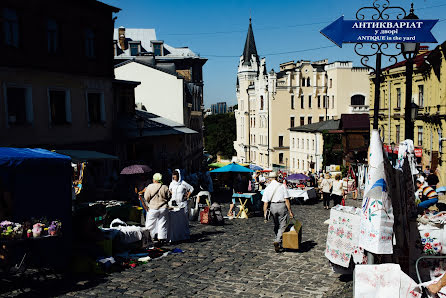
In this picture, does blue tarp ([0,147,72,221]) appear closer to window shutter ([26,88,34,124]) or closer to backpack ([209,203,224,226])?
backpack ([209,203,224,226])

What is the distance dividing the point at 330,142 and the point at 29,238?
52.5 m

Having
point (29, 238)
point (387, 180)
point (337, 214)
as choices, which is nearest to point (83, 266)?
point (29, 238)

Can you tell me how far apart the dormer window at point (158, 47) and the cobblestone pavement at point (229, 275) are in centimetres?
5648

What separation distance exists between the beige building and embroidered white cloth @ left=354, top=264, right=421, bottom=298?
68.9 meters

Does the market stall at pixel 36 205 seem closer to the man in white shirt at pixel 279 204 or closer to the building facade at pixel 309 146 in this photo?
the man in white shirt at pixel 279 204

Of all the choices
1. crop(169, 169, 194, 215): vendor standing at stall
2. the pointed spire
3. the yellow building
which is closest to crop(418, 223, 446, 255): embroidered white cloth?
crop(169, 169, 194, 215): vendor standing at stall

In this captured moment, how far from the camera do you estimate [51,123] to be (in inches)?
818

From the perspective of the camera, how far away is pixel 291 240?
10.8 meters

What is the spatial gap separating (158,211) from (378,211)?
6607 mm

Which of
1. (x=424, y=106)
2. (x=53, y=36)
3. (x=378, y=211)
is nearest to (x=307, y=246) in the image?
(x=378, y=211)

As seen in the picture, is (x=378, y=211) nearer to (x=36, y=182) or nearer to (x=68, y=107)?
(x=36, y=182)

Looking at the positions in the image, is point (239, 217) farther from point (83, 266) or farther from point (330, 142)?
point (330, 142)

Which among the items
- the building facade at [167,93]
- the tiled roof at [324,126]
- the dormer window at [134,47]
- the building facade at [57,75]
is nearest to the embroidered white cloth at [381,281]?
the building facade at [57,75]

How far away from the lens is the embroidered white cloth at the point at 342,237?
7783mm
